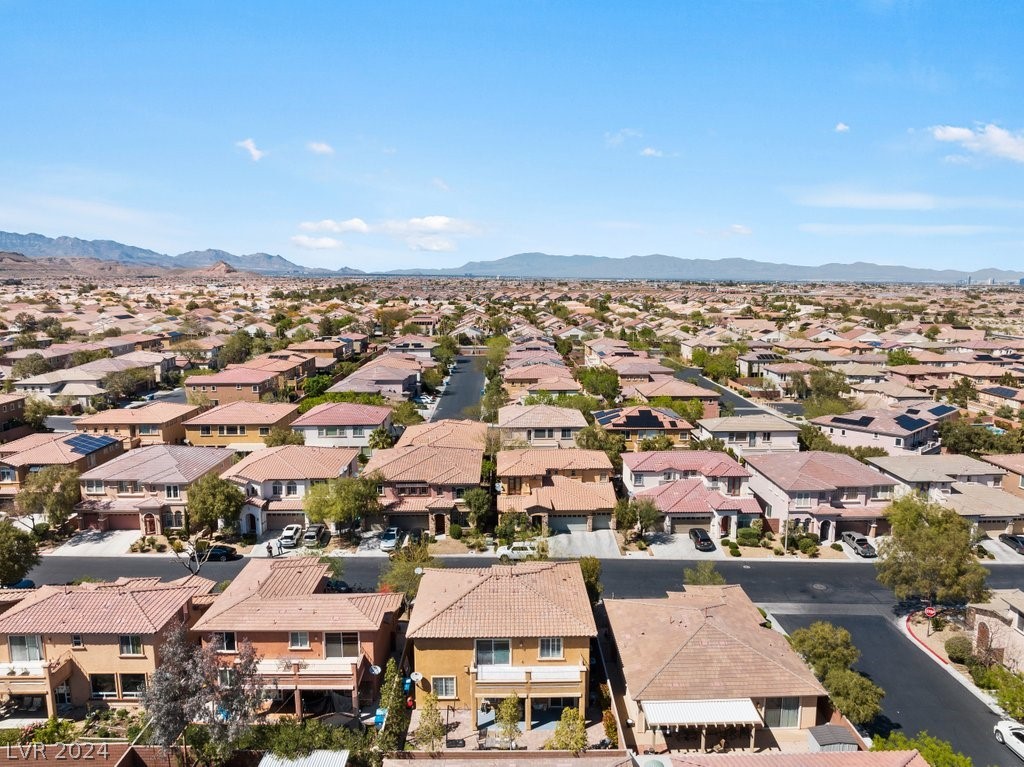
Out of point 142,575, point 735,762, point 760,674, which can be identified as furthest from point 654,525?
point 142,575

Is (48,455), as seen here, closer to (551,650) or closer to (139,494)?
(139,494)

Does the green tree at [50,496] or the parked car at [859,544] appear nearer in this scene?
the parked car at [859,544]

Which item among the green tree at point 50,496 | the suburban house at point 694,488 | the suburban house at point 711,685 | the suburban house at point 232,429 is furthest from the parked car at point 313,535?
the suburban house at point 711,685

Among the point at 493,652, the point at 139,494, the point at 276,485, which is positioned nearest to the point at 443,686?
the point at 493,652

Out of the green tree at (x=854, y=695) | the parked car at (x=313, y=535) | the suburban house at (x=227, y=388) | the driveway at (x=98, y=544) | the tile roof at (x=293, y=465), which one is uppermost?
the suburban house at (x=227, y=388)

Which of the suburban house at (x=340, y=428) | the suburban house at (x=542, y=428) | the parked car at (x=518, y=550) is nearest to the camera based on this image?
the parked car at (x=518, y=550)

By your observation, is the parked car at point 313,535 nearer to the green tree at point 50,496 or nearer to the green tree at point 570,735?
the green tree at point 50,496
